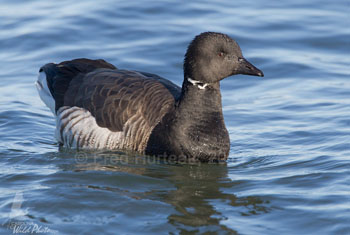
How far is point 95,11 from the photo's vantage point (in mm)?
16391

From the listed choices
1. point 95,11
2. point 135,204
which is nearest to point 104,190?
point 135,204

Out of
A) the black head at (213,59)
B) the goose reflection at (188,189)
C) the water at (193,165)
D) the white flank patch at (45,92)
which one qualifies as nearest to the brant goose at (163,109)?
the black head at (213,59)

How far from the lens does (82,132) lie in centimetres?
950

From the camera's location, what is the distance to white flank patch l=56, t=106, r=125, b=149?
9.16m

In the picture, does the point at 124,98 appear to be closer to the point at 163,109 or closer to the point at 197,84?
the point at 163,109

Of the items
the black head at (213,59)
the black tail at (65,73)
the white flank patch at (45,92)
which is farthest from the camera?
the white flank patch at (45,92)

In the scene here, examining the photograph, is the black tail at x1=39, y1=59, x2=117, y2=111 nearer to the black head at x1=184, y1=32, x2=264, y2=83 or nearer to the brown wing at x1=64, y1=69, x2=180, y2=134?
the brown wing at x1=64, y1=69, x2=180, y2=134

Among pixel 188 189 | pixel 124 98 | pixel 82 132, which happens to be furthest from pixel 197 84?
pixel 82 132

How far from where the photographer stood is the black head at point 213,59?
873 cm

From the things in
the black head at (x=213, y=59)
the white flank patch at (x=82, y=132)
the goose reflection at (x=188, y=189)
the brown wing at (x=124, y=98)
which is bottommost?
the goose reflection at (x=188, y=189)

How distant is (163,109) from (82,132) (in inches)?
52.6

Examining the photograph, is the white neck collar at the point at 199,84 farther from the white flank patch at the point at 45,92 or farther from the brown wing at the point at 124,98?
the white flank patch at the point at 45,92

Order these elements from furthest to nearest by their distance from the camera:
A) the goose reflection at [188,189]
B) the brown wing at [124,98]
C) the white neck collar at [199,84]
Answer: the brown wing at [124,98] → the white neck collar at [199,84] → the goose reflection at [188,189]

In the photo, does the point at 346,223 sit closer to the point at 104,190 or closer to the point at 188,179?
the point at 188,179
